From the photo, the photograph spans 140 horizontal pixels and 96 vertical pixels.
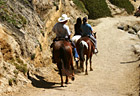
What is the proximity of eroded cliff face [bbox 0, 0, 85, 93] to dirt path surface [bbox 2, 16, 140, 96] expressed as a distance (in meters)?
0.90

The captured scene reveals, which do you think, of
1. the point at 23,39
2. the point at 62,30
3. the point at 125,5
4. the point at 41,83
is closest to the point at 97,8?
the point at 125,5

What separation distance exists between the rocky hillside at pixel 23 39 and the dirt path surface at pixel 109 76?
2.97 feet

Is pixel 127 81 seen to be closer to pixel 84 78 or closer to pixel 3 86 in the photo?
pixel 84 78

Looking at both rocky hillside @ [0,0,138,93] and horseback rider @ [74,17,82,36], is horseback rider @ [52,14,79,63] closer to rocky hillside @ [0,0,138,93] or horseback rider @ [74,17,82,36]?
rocky hillside @ [0,0,138,93]

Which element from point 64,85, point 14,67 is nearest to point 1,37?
point 14,67

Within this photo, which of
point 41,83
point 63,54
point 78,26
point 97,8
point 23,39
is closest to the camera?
point 63,54

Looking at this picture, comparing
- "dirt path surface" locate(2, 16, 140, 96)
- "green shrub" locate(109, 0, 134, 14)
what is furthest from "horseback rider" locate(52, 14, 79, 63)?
"green shrub" locate(109, 0, 134, 14)

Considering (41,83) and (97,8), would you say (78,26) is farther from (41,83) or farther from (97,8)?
(97,8)

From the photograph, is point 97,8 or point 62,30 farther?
point 97,8

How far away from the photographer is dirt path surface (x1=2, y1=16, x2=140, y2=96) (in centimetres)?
1019

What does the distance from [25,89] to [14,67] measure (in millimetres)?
1302

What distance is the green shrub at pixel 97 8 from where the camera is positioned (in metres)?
36.5

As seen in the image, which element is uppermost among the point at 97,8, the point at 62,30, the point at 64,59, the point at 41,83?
the point at 97,8

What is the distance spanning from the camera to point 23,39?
1231 cm
